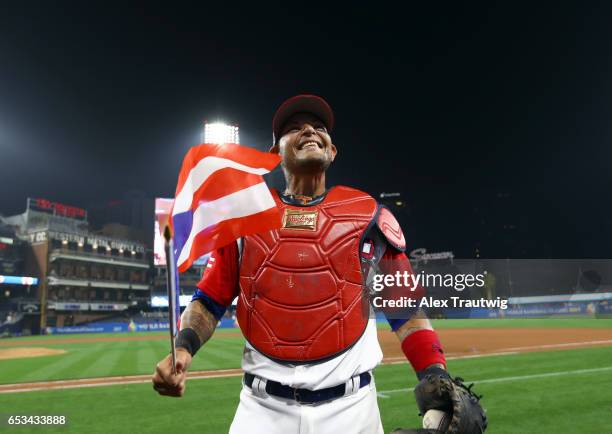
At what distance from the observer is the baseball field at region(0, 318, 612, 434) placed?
5.88m

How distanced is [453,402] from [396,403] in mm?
5656

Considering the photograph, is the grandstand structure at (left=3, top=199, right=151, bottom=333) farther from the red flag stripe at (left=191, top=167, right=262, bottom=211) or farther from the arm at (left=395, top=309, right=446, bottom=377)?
the arm at (left=395, top=309, right=446, bottom=377)

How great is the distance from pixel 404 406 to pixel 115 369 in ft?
27.0

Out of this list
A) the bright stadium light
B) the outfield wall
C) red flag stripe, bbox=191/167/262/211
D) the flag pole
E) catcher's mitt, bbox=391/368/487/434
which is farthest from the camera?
the outfield wall

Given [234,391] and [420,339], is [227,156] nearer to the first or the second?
[420,339]

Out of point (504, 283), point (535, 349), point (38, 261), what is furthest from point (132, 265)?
point (535, 349)

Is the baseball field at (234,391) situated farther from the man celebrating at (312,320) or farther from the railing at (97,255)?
the railing at (97,255)

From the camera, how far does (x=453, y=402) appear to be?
1.55 metres

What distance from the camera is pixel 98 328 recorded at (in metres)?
31.4

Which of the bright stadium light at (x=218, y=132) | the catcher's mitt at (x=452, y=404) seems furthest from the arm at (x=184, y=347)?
the bright stadium light at (x=218, y=132)

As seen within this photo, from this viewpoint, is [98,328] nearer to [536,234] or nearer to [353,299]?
[353,299]

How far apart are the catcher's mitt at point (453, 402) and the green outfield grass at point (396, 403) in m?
4.39

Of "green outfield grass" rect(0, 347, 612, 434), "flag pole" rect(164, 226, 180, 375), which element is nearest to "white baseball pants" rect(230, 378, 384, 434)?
"flag pole" rect(164, 226, 180, 375)

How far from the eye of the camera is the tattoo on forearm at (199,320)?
1.94m
